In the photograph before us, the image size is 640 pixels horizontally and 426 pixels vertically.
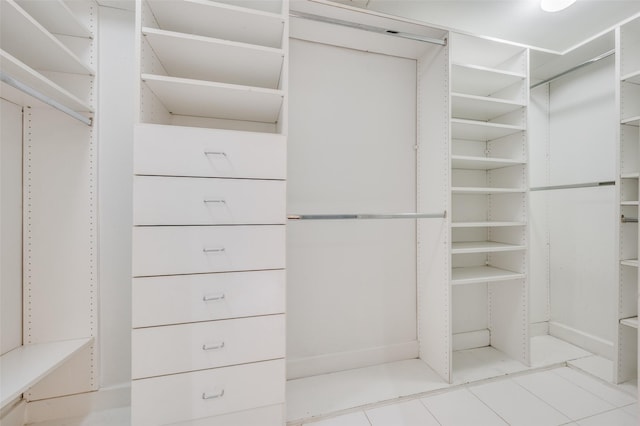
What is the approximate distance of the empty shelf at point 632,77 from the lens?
1620mm

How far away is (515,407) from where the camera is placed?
151 centimetres

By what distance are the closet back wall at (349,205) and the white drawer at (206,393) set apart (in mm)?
532

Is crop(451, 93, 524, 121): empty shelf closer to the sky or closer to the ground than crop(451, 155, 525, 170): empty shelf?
closer to the sky

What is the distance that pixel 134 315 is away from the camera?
43.3 inches

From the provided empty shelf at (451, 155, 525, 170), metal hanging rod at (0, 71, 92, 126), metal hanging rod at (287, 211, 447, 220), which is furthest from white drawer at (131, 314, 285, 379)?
empty shelf at (451, 155, 525, 170)

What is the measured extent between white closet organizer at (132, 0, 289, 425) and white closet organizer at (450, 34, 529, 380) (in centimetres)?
116

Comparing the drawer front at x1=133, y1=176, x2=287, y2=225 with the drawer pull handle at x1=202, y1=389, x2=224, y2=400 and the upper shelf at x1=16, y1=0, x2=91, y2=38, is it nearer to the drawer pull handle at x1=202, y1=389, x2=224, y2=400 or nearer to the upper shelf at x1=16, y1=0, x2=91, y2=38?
the drawer pull handle at x1=202, y1=389, x2=224, y2=400

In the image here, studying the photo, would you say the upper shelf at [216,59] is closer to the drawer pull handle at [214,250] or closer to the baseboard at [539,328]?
the drawer pull handle at [214,250]

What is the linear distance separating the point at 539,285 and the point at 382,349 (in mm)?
1569

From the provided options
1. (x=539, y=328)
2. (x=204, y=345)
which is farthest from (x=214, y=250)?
(x=539, y=328)

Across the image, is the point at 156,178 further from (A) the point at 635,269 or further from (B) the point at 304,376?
(A) the point at 635,269

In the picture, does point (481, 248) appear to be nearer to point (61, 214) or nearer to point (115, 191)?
point (115, 191)

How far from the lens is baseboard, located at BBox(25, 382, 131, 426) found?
4.53 ft

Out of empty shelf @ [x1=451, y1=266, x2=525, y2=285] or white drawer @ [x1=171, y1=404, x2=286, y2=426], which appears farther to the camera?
empty shelf @ [x1=451, y1=266, x2=525, y2=285]
